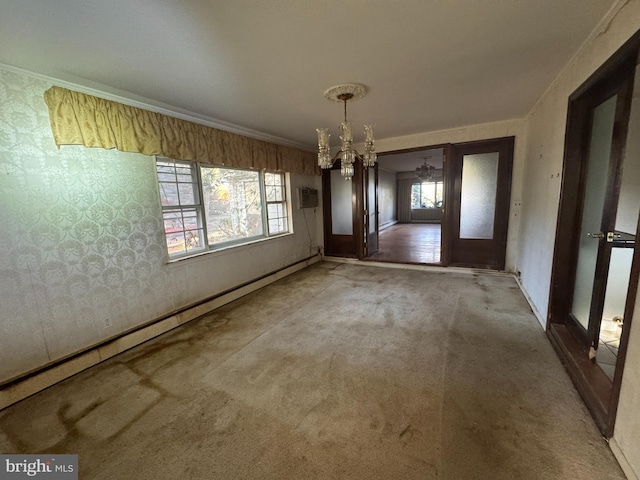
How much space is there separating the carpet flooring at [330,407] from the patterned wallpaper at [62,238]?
0.42m

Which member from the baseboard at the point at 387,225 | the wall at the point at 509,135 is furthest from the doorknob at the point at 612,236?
the baseboard at the point at 387,225

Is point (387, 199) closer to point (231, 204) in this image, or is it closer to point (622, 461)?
point (231, 204)

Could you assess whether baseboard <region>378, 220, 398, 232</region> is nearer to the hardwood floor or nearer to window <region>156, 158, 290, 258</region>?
the hardwood floor

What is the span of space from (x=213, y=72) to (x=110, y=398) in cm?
260

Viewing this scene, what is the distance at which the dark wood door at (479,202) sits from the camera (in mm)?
4102

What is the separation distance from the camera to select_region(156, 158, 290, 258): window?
3.03 m

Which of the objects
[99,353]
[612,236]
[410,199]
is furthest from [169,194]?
[410,199]

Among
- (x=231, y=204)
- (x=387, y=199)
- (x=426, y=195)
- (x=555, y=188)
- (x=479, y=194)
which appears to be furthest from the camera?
(x=426, y=195)

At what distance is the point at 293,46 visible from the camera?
178cm

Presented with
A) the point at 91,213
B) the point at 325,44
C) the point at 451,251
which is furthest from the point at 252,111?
the point at 451,251

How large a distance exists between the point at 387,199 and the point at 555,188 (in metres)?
7.93

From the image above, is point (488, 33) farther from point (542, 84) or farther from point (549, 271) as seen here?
point (549, 271)

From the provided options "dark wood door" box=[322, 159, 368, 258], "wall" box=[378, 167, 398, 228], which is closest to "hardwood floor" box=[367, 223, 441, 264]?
"dark wood door" box=[322, 159, 368, 258]

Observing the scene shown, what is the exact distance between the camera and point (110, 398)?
1.86m
